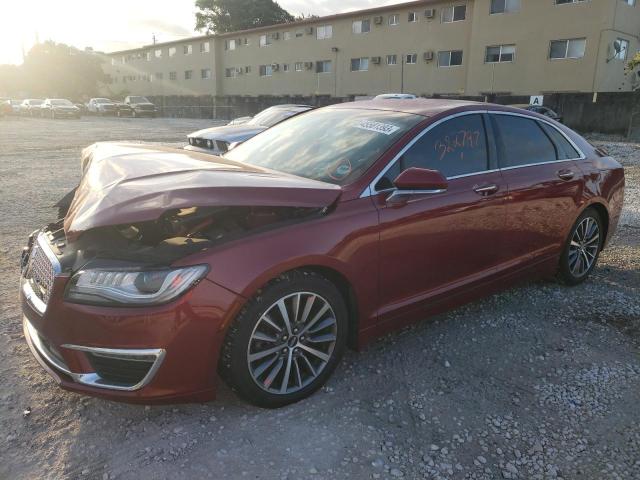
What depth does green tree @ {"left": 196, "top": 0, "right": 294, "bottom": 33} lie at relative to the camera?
5406 cm

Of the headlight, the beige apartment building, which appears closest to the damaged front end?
the headlight

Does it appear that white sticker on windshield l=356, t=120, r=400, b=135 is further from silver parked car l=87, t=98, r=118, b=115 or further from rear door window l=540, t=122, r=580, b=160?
silver parked car l=87, t=98, r=118, b=115

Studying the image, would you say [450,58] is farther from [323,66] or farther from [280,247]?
[280,247]

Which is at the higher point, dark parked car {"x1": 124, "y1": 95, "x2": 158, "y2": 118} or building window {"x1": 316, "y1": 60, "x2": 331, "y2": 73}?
building window {"x1": 316, "y1": 60, "x2": 331, "y2": 73}

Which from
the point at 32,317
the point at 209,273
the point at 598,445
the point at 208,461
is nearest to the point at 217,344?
the point at 209,273

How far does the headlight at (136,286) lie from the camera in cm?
230

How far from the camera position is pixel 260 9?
54281mm

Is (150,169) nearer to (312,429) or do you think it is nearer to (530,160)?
(312,429)

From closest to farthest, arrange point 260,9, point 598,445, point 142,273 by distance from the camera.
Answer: point 142,273 → point 598,445 → point 260,9

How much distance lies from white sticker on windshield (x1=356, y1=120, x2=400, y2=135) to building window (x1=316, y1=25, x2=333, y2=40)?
3613cm

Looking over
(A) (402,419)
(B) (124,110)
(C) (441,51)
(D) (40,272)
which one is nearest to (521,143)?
(A) (402,419)

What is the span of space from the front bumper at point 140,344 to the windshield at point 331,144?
1.17m

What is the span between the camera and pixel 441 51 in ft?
101

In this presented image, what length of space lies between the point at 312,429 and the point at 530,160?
275 cm
